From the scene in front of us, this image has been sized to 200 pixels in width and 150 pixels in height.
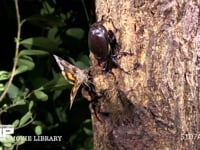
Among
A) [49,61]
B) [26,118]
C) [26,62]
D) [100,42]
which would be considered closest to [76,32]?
[49,61]

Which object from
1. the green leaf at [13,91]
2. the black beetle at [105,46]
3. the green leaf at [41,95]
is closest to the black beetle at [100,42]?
the black beetle at [105,46]

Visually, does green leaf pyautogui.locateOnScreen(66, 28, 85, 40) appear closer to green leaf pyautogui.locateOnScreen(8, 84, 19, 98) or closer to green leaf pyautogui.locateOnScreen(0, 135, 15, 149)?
green leaf pyautogui.locateOnScreen(8, 84, 19, 98)

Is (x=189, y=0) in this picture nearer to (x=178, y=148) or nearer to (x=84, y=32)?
(x=178, y=148)

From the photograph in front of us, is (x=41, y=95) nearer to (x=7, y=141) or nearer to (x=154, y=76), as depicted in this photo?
(x=7, y=141)

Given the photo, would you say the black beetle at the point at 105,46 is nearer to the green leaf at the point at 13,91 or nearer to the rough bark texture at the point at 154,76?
Answer: the rough bark texture at the point at 154,76

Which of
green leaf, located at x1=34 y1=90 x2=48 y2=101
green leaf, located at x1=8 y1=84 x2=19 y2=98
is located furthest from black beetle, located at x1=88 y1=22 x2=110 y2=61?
green leaf, located at x1=8 y1=84 x2=19 y2=98

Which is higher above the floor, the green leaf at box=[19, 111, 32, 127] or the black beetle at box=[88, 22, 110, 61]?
the black beetle at box=[88, 22, 110, 61]

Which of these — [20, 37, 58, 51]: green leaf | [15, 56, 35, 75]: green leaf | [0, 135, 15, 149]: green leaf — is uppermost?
[20, 37, 58, 51]: green leaf
